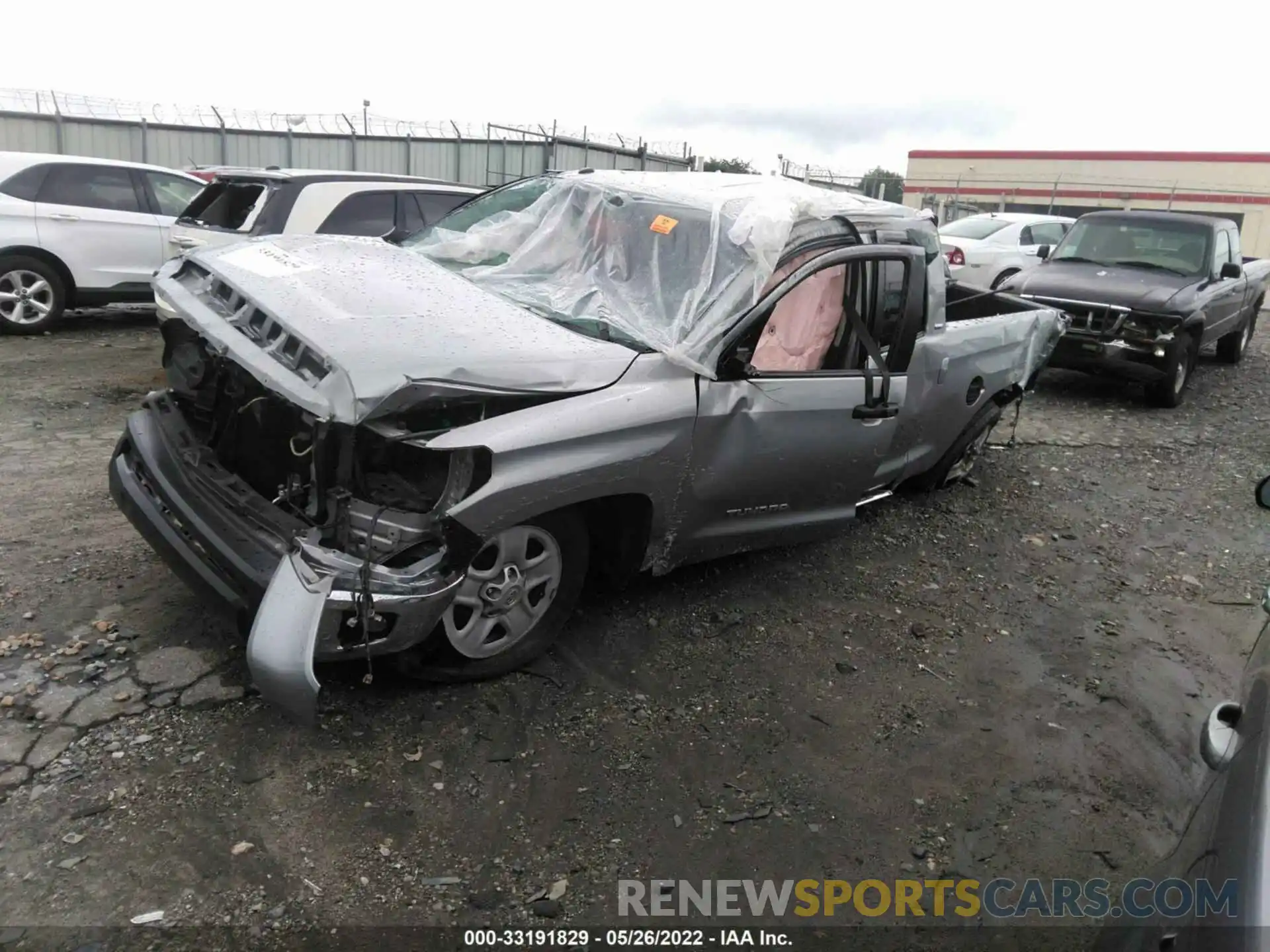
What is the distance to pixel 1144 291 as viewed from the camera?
8758 mm

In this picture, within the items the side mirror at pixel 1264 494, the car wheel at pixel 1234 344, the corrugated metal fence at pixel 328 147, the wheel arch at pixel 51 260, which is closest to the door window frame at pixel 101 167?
the wheel arch at pixel 51 260

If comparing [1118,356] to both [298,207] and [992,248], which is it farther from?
[298,207]

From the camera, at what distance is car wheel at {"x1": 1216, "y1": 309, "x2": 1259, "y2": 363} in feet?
37.0

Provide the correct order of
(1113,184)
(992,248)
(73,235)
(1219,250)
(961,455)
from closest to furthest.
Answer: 1. (961,455)
2. (73,235)
3. (1219,250)
4. (992,248)
5. (1113,184)

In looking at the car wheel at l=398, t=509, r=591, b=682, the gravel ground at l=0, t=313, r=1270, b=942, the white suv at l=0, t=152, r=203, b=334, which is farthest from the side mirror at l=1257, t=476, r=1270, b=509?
the white suv at l=0, t=152, r=203, b=334

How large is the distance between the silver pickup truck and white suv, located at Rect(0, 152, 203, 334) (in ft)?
18.3

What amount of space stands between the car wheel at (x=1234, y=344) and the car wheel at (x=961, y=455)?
7.06 metres

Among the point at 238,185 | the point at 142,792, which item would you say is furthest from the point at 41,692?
the point at 238,185

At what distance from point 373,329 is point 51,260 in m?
7.15

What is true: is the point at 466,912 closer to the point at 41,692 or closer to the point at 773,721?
the point at 773,721

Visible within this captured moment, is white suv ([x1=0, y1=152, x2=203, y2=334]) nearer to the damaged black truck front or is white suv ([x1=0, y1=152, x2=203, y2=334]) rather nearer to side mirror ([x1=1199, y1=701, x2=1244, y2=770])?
the damaged black truck front

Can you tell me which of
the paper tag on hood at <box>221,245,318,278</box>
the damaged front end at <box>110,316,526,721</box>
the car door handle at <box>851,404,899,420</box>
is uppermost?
the paper tag on hood at <box>221,245,318,278</box>

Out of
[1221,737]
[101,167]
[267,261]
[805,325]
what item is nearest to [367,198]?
[101,167]

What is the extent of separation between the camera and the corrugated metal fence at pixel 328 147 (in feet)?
52.4
